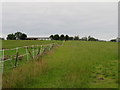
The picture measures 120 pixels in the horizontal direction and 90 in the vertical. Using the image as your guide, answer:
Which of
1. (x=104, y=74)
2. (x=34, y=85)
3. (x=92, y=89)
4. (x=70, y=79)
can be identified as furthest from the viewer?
(x=104, y=74)

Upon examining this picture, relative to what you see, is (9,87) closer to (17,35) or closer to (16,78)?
(16,78)

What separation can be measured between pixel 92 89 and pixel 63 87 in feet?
3.00

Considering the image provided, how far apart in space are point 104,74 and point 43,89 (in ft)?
11.8

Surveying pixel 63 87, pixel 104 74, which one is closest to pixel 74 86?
pixel 63 87

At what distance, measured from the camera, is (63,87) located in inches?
248

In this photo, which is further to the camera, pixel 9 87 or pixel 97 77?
pixel 97 77

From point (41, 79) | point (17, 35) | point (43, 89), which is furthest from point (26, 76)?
point (17, 35)

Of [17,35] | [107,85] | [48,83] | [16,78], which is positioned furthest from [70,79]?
[17,35]

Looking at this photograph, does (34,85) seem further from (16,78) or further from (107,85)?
(107,85)

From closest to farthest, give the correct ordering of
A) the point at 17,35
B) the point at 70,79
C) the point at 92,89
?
the point at 92,89
the point at 70,79
the point at 17,35

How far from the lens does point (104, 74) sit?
8891 millimetres

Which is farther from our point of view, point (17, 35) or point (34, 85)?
point (17, 35)

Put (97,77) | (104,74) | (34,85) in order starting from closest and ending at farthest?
(34,85), (97,77), (104,74)

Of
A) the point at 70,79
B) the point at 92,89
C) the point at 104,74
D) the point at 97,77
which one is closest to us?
the point at 92,89
